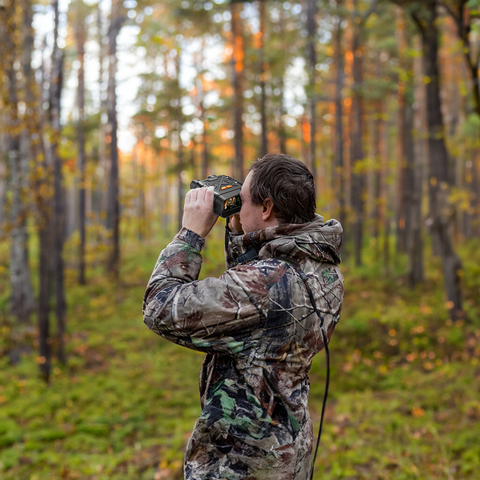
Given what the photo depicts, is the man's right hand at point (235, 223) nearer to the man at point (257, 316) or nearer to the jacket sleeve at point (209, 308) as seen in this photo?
the man at point (257, 316)

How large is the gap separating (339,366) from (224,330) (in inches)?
319

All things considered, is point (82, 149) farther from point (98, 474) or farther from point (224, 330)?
point (224, 330)

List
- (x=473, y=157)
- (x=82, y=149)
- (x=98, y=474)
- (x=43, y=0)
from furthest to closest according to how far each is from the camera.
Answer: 1. (x=473, y=157)
2. (x=82, y=149)
3. (x=43, y=0)
4. (x=98, y=474)

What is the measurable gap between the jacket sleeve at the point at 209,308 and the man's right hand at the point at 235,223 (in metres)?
0.41

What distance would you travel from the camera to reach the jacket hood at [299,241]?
5.57ft

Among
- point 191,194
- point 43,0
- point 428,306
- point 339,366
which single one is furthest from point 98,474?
point 43,0

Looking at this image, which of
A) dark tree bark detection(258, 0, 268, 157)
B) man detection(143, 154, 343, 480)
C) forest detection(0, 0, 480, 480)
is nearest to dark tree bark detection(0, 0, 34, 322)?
forest detection(0, 0, 480, 480)

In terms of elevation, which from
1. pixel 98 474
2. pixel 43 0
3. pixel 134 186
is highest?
pixel 43 0

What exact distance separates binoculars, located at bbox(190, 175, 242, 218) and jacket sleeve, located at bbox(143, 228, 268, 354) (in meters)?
0.30

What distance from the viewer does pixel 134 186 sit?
1309 cm

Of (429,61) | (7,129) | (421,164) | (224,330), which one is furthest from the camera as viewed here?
(421,164)

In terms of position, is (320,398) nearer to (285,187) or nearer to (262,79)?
(285,187)

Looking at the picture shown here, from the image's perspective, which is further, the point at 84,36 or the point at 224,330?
the point at 84,36

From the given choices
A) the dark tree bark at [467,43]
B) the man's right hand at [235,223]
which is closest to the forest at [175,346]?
the dark tree bark at [467,43]
